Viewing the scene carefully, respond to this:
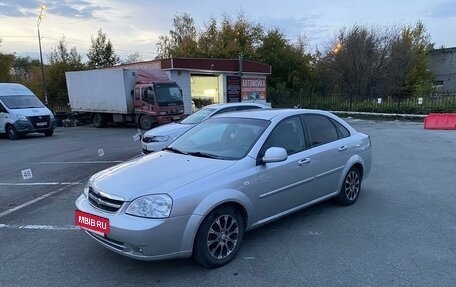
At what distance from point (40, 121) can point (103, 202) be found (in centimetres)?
1673

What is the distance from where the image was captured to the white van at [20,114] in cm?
1811

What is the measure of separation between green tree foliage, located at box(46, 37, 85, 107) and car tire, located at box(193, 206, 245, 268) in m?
42.6

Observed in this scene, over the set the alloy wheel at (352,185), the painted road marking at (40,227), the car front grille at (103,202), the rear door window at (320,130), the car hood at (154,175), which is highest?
the rear door window at (320,130)

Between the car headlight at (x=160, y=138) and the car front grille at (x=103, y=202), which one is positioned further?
the car headlight at (x=160, y=138)

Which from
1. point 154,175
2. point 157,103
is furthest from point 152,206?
point 157,103

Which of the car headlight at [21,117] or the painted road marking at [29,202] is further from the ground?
the car headlight at [21,117]

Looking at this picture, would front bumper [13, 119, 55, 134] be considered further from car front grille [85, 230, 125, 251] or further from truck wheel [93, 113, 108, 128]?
car front grille [85, 230, 125, 251]

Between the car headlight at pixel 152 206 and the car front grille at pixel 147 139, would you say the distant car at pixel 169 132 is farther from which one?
the car headlight at pixel 152 206

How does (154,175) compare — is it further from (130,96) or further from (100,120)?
(100,120)

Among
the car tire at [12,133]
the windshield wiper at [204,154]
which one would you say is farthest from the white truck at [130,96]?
the windshield wiper at [204,154]

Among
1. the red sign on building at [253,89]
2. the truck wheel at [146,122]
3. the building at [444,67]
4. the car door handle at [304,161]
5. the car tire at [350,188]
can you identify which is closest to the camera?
the car door handle at [304,161]

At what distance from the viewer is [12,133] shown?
60.2 feet

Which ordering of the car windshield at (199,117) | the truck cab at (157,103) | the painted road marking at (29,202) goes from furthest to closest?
the truck cab at (157,103)
the car windshield at (199,117)
the painted road marking at (29,202)

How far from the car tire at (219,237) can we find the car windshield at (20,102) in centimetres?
1793
